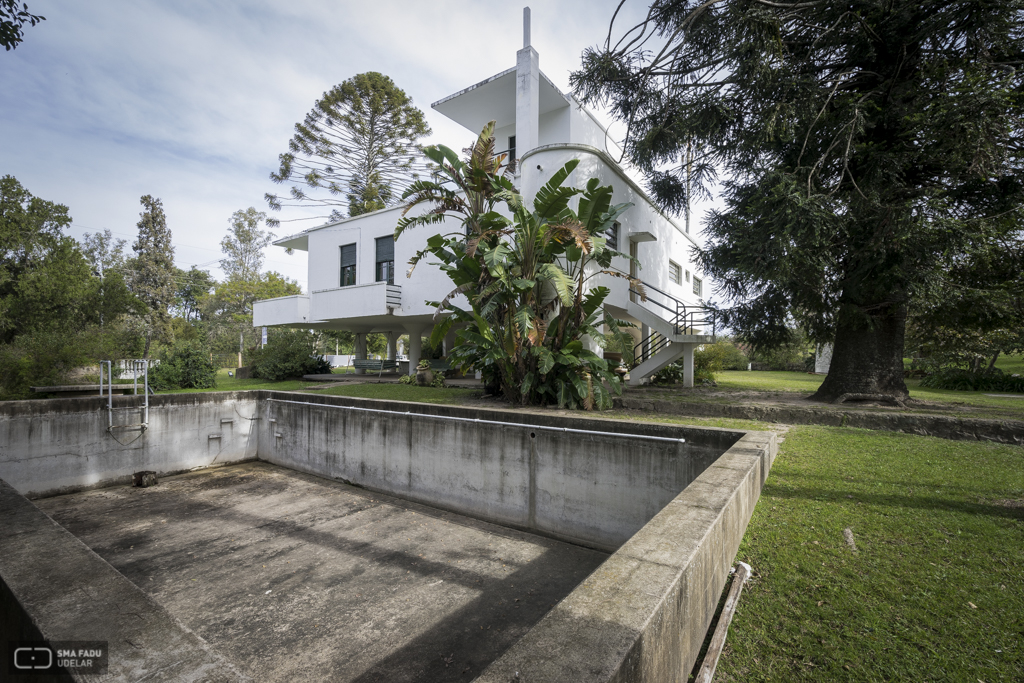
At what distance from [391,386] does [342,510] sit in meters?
7.80

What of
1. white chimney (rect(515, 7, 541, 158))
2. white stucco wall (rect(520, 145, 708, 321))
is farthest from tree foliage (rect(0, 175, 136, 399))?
white chimney (rect(515, 7, 541, 158))

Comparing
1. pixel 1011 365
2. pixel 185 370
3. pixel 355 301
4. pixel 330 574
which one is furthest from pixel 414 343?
pixel 1011 365

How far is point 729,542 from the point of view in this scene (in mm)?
A: 3385

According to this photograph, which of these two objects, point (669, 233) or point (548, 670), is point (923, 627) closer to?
point (548, 670)

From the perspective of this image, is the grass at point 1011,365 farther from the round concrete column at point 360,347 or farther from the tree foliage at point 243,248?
the tree foliage at point 243,248

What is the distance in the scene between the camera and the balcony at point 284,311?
20.0 meters

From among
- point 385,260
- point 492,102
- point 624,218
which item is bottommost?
point 385,260

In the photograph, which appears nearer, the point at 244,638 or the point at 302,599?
the point at 244,638

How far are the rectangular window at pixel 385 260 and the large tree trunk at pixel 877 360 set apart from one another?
51.9 ft

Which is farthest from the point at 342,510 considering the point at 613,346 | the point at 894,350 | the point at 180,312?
the point at 180,312

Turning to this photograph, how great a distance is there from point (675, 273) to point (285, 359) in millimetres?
20023

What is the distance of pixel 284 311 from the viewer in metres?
20.6

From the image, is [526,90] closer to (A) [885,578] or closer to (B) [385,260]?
(B) [385,260]

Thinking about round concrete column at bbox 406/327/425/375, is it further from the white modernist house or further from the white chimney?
the white chimney
